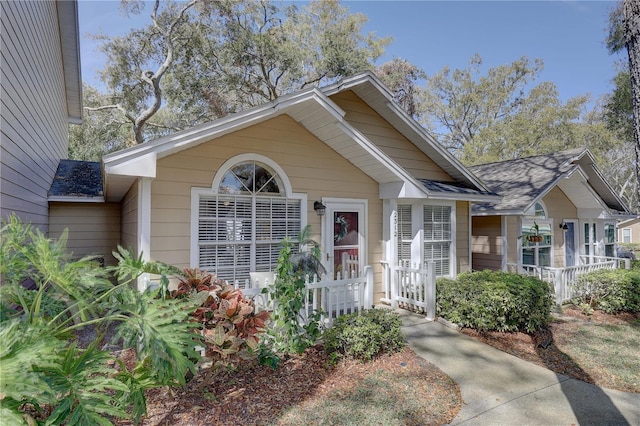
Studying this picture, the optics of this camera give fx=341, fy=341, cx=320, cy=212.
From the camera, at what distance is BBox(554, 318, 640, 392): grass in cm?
454

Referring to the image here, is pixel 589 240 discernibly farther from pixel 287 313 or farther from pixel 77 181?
pixel 77 181

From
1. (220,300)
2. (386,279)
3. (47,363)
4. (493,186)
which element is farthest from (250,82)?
(47,363)

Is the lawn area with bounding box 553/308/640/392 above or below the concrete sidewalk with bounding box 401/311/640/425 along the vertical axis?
below

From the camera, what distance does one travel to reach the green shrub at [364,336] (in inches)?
183

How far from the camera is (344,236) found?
23.4ft

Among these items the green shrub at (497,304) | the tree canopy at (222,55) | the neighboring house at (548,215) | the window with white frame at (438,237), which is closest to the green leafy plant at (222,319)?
the green shrub at (497,304)

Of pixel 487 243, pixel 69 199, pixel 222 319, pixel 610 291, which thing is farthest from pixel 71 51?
pixel 610 291

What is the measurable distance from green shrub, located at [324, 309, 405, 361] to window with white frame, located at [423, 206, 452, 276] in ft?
11.0

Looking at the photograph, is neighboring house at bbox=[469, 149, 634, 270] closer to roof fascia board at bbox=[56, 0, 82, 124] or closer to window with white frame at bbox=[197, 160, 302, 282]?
window with white frame at bbox=[197, 160, 302, 282]

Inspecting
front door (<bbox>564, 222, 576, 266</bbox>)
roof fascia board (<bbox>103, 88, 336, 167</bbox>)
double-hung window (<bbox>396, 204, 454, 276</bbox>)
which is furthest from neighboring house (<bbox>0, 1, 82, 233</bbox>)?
front door (<bbox>564, 222, 576, 266</bbox>)

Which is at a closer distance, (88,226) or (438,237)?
(438,237)

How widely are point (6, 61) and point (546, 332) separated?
9.17 meters

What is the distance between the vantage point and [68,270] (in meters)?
2.54

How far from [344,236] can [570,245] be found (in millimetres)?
9367
